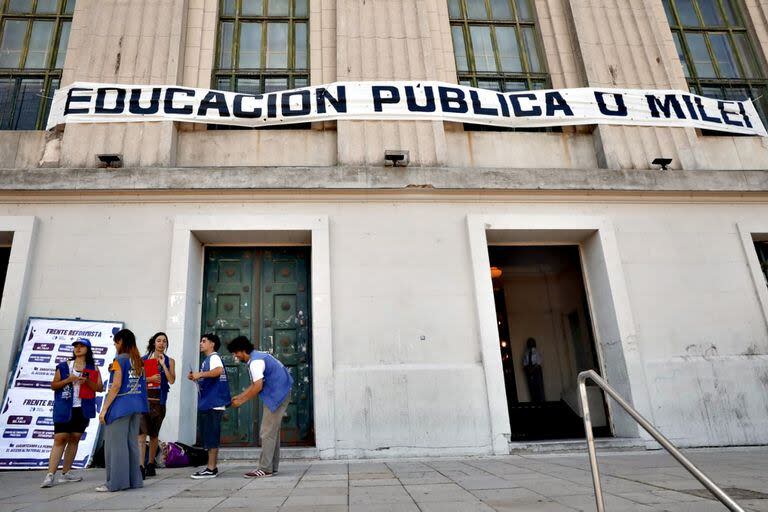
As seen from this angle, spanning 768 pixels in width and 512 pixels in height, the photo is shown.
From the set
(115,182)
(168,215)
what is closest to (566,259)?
(168,215)

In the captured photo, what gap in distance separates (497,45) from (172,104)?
6.26 meters

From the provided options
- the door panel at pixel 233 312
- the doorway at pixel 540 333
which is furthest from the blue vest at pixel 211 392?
the doorway at pixel 540 333

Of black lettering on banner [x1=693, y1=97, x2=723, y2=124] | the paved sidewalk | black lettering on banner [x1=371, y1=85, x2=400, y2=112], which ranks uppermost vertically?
black lettering on banner [x1=371, y1=85, x2=400, y2=112]

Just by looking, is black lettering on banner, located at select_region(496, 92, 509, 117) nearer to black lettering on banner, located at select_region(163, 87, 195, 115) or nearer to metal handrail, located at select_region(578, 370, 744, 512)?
black lettering on banner, located at select_region(163, 87, 195, 115)

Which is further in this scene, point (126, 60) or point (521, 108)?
point (521, 108)

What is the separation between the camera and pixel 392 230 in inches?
308

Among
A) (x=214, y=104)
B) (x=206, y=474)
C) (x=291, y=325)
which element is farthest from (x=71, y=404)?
(x=214, y=104)

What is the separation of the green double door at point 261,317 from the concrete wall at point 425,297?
66 centimetres

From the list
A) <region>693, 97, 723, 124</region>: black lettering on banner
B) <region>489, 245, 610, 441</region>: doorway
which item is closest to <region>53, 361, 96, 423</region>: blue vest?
<region>489, 245, 610, 441</region>: doorway

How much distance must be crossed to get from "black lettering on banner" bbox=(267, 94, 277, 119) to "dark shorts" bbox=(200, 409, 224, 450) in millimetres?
5015

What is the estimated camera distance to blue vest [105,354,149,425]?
486 centimetres

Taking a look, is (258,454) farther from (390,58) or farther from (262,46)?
(262,46)

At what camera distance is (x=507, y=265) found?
12578mm

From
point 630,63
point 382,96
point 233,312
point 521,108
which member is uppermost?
point 630,63
